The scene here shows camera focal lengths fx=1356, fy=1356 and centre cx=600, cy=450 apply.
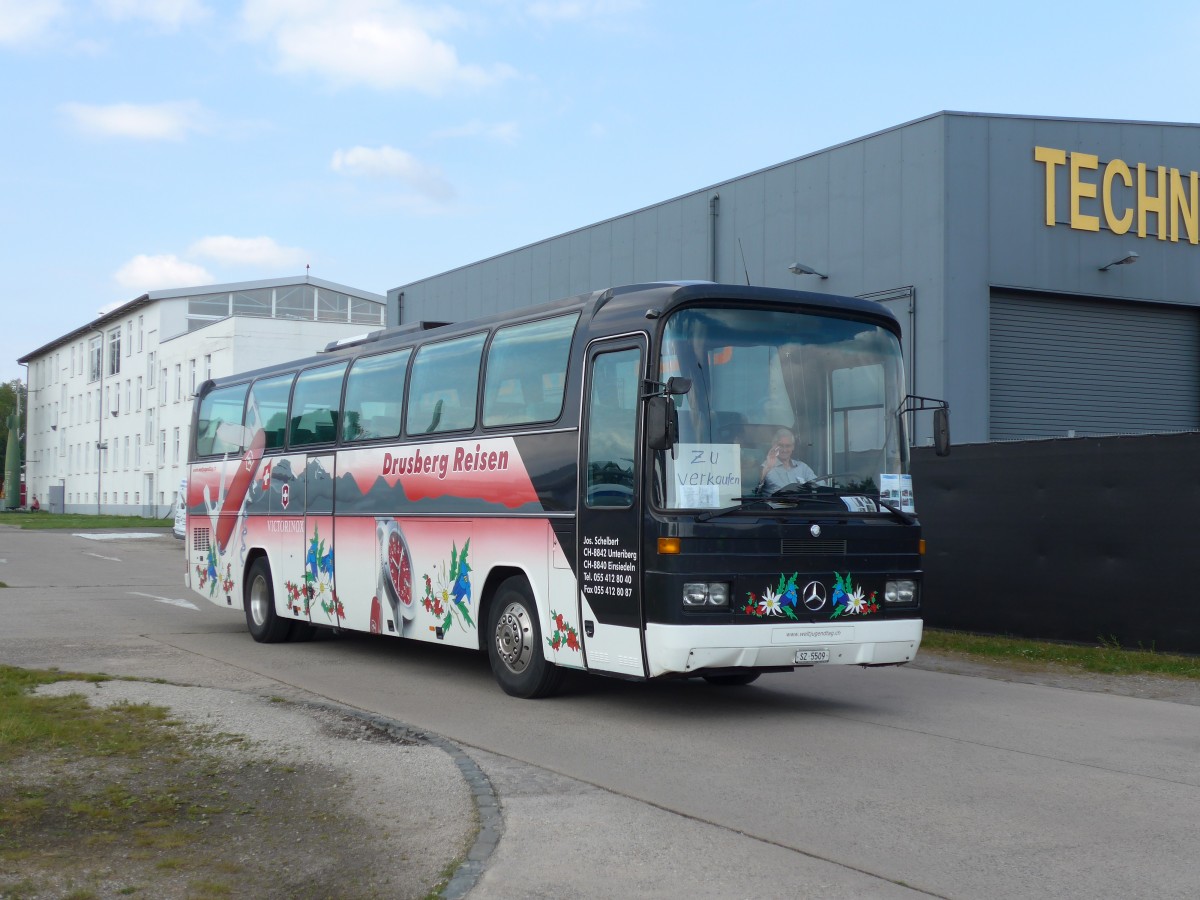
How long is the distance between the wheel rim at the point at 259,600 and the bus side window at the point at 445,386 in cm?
403

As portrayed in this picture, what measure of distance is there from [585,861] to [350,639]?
10786 mm

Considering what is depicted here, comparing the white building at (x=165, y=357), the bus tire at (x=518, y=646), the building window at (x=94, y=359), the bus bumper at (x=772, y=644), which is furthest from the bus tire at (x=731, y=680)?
the building window at (x=94, y=359)

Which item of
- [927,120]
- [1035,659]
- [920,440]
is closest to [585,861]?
[1035,659]

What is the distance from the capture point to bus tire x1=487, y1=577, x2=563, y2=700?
10672mm

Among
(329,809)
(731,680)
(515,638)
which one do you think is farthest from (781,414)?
(329,809)

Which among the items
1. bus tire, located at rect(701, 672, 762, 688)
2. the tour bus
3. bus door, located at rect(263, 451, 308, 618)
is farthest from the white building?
bus tire, located at rect(701, 672, 762, 688)

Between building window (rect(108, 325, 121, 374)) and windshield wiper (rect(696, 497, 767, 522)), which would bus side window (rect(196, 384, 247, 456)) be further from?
Result: building window (rect(108, 325, 121, 374))

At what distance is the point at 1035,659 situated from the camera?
1420 centimetres

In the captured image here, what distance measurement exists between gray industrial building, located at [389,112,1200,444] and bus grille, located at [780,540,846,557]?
476 inches

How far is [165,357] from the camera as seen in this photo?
2904 inches

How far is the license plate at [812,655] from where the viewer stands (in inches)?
375

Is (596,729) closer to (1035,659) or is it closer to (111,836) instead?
(111,836)

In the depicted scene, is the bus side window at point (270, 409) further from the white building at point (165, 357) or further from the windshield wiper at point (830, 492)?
the white building at point (165, 357)

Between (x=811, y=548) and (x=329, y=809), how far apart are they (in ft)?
13.5
